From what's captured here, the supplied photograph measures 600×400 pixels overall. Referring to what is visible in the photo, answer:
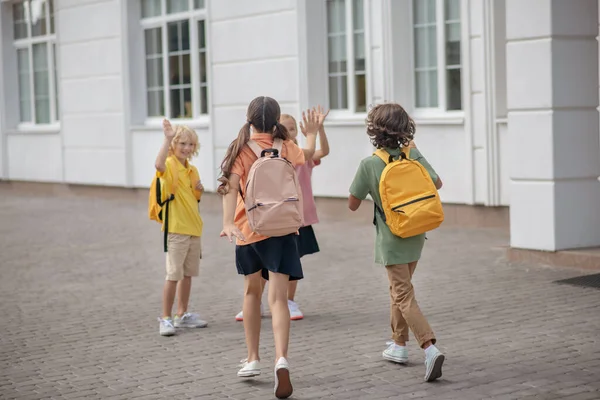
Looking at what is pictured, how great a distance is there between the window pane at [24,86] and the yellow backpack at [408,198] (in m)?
20.1

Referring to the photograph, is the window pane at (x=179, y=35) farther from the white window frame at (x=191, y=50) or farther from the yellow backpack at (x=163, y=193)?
the yellow backpack at (x=163, y=193)

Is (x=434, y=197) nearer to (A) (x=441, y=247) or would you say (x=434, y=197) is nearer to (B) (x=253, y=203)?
(B) (x=253, y=203)

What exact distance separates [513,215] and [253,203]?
5358 mm

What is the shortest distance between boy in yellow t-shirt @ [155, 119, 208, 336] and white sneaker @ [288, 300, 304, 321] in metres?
0.64

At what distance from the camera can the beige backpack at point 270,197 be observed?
21.1 feet

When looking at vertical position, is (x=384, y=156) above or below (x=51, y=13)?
below

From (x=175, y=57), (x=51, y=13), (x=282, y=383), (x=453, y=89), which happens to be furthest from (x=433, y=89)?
(x=51, y=13)

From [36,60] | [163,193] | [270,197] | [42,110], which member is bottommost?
[163,193]

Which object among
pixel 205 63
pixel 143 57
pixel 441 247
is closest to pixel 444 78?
pixel 441 247

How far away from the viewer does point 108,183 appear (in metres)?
22.0

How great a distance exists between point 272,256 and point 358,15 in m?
10.3

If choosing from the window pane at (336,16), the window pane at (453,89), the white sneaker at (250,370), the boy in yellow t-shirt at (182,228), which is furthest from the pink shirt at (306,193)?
the window pane at (336,16)

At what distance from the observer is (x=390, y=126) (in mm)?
6707

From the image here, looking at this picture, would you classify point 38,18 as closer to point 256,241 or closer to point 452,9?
point 452,9
